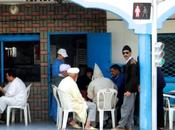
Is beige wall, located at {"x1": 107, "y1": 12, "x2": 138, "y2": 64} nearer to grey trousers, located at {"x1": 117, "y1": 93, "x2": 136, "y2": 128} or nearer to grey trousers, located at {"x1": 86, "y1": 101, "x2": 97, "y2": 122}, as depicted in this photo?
grey trousers, located at {"x1": 86, "y1": 101, "x2": 97, "y2": 122}

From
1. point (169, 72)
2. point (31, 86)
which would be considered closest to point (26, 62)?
point (31, 86)

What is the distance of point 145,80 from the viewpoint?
469 inches

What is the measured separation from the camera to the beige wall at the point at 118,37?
15.1m

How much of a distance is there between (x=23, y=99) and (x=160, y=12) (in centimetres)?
414

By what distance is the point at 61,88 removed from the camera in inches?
488

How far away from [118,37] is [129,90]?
10.8 ft

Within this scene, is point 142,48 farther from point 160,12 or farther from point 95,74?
point 95,74

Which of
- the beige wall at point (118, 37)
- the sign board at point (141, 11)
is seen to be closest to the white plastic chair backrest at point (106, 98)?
the sign board at point (141, 11)

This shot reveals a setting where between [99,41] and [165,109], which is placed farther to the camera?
[99,41]

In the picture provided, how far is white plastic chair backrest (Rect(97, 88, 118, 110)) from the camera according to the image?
12664 millimetres

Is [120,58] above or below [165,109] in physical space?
above

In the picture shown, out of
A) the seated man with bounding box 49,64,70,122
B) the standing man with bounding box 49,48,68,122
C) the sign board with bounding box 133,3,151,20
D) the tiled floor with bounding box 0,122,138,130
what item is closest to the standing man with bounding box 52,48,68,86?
the standing man with bounding box 49,48,68,122

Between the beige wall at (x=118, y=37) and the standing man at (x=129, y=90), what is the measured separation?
2.78 metres

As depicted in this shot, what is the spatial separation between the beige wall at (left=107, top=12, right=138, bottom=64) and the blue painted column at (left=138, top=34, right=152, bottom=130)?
318 cm
